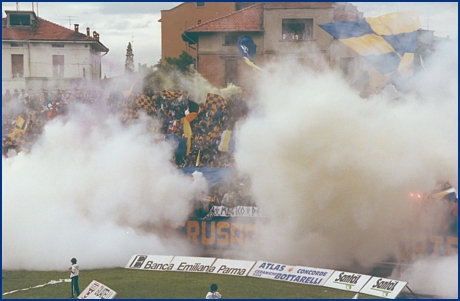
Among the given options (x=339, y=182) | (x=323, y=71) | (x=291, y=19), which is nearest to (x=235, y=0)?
(x=291, y=19)

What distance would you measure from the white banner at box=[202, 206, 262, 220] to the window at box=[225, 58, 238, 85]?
6.51 meters

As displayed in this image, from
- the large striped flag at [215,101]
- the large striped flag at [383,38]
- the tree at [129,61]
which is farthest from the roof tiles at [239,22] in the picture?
the large striped flag at [215,101]

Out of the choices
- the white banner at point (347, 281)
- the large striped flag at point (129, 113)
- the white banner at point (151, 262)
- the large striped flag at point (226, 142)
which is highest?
the large striped flag at point (129, 113)

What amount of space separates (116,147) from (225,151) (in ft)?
11.3

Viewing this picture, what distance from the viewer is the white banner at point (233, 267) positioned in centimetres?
2089

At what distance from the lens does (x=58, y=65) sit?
31422 mm

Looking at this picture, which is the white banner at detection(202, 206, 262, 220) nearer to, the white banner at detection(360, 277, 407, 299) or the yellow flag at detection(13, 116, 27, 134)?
the white banner at detection(360, 277, 407, 299)

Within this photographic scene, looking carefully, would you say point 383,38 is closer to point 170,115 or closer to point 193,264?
point 170,115

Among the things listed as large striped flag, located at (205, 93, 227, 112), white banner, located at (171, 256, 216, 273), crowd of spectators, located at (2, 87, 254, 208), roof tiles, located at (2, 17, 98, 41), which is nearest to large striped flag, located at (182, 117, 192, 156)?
crowd of spectators, located at (2, 87, 254, 208)

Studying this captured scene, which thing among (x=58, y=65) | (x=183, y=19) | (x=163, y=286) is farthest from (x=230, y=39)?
(x=163, y=286)

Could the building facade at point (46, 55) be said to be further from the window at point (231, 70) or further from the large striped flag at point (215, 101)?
the large striped flag at point (215, 101)

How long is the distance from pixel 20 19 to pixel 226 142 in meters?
11.6

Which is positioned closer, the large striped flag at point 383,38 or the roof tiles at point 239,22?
the large striped flag at point 383,38

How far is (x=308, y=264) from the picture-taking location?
70.4 feet
